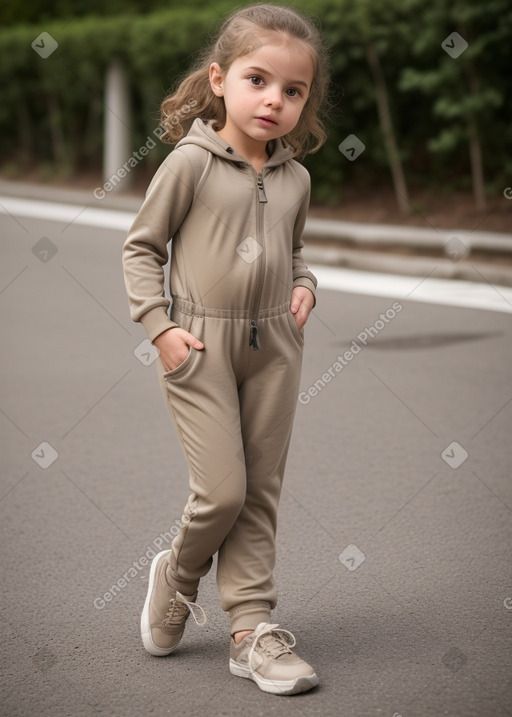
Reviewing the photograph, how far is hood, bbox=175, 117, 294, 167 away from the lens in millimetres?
3240

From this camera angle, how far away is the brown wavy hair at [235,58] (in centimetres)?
322

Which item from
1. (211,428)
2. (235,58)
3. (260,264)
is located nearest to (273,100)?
(235,58)

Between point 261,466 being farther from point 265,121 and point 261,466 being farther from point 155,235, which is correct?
point 265,121

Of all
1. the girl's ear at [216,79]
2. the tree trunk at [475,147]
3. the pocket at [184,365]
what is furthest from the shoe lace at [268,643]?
the tree trunk at [475,147]

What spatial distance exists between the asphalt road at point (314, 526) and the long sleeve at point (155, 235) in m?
1.09

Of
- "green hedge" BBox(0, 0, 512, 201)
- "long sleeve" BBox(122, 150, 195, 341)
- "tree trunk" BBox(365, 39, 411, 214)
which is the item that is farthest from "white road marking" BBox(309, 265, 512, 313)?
"long sleeve" BBox(122, 150, 195, 341)

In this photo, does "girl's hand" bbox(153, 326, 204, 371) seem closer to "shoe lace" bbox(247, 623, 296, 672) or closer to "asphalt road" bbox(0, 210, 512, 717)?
"shoe lace" bbox(247, 623, 296, 672)

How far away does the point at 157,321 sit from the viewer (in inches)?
126

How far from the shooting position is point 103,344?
8031 millimetres

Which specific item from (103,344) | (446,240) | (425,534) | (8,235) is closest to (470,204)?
(446,240)

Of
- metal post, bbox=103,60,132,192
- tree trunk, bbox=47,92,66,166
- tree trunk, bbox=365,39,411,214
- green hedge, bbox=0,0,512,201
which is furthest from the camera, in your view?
tree trunk, bbox=47,92,66,166

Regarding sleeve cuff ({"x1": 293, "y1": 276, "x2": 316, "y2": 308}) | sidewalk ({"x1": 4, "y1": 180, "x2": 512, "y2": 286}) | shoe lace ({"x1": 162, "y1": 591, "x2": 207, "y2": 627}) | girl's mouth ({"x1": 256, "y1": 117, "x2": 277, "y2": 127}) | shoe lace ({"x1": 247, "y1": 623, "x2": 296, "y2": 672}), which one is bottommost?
shoe lace ({"x1": 162, "y1": 591, "x2": 207, "y2": 627})

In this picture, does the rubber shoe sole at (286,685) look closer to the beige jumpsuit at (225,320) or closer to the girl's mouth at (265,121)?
the beige jumpsuit at (225,320)

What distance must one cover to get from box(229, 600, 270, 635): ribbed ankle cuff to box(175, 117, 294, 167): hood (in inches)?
51.1
